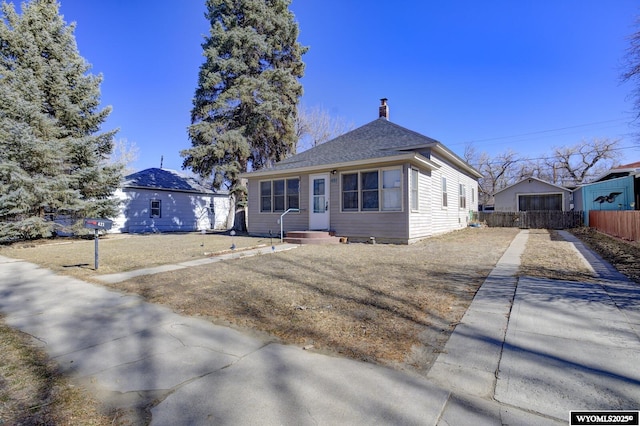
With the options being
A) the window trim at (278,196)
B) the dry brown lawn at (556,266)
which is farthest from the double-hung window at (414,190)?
the window trim at (278,196)

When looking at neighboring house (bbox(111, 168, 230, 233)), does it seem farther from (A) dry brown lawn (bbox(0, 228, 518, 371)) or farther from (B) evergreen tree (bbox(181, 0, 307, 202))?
(A) dry brown lawn (bbox(0, 228, 518, 371))

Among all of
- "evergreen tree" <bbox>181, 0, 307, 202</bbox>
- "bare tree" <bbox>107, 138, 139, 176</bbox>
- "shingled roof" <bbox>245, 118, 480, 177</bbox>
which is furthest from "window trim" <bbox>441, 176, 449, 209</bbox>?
"bare tree" <bbox>107, 138, 139, 176</bbox>

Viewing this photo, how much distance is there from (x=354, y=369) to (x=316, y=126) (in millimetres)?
26366

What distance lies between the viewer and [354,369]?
2404 mm

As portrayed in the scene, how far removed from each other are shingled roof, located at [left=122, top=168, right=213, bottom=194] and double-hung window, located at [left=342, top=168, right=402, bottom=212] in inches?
548

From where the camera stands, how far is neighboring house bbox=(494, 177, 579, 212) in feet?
86.7

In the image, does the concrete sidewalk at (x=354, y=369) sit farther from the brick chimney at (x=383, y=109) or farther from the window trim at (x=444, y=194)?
the brick chimney at (x=383, y=109)

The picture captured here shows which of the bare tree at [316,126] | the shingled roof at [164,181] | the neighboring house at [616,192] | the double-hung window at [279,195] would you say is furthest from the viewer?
the bare tree at [316,126]

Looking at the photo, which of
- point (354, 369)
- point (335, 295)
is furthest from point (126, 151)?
point (354, 369)

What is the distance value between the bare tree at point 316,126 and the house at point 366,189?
12.0 metres

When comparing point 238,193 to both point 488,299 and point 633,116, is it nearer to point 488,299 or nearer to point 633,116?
point 488,299

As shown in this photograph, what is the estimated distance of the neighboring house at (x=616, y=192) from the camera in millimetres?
15474

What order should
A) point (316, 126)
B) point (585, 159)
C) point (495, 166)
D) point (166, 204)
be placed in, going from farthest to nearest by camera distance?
point (495, 166)
point (585, 159)
point (316, 126)
point (166, 204)

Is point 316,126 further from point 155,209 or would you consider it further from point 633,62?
point 633,62
